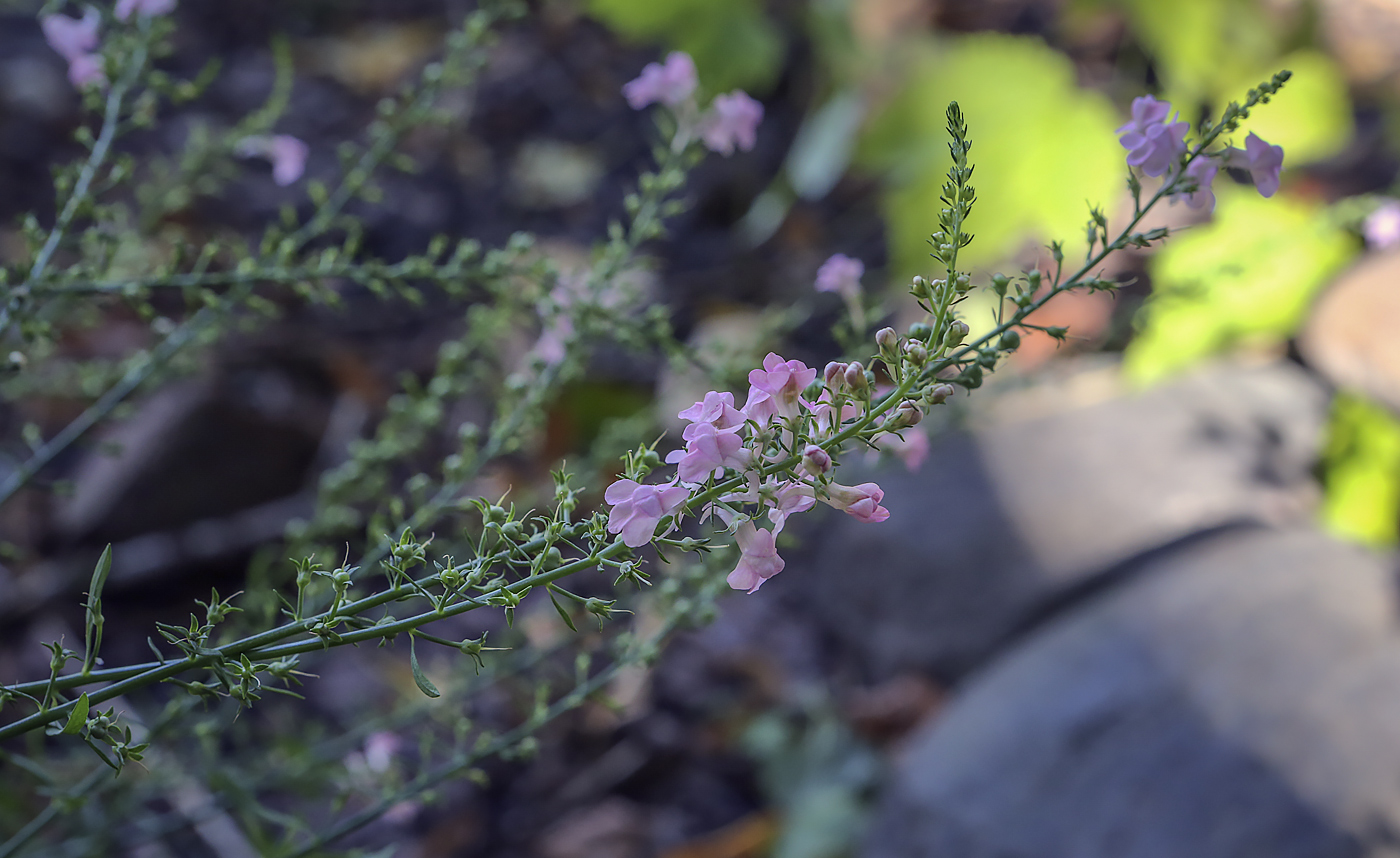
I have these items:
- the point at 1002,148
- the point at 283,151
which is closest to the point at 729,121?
the point at 283,151

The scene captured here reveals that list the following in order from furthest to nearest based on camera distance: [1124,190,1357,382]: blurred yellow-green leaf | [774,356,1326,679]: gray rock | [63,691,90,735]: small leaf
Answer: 1. [1124,190,1357,382]: blurred yellow-green leaf
2. [774,356,1326,679]: gray rock
3. [63,691,90,735]: small leaf

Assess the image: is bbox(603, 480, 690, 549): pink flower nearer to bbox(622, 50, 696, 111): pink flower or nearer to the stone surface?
bbox(622, 50, 696, 111): pink flower

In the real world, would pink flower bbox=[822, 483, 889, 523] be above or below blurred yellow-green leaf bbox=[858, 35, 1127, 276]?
below

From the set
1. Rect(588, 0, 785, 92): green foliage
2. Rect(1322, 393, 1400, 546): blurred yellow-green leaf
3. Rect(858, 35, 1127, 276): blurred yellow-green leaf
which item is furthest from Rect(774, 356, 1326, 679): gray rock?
Rect(588, 0, 785, 92): green foliage

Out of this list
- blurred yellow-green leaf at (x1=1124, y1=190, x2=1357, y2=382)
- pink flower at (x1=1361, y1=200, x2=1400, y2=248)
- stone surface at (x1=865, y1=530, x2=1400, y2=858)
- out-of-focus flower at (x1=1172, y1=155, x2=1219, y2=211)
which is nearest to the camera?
out-of-focus flower at (x1=1172, y1=155, x2=1219, y2=211)

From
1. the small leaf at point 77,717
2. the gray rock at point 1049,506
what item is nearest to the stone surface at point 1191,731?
the gray rock at point 1049,506

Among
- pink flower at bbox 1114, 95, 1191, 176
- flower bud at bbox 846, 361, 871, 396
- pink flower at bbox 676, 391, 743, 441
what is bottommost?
flower bud at bbox 846, 361, 871, 396
